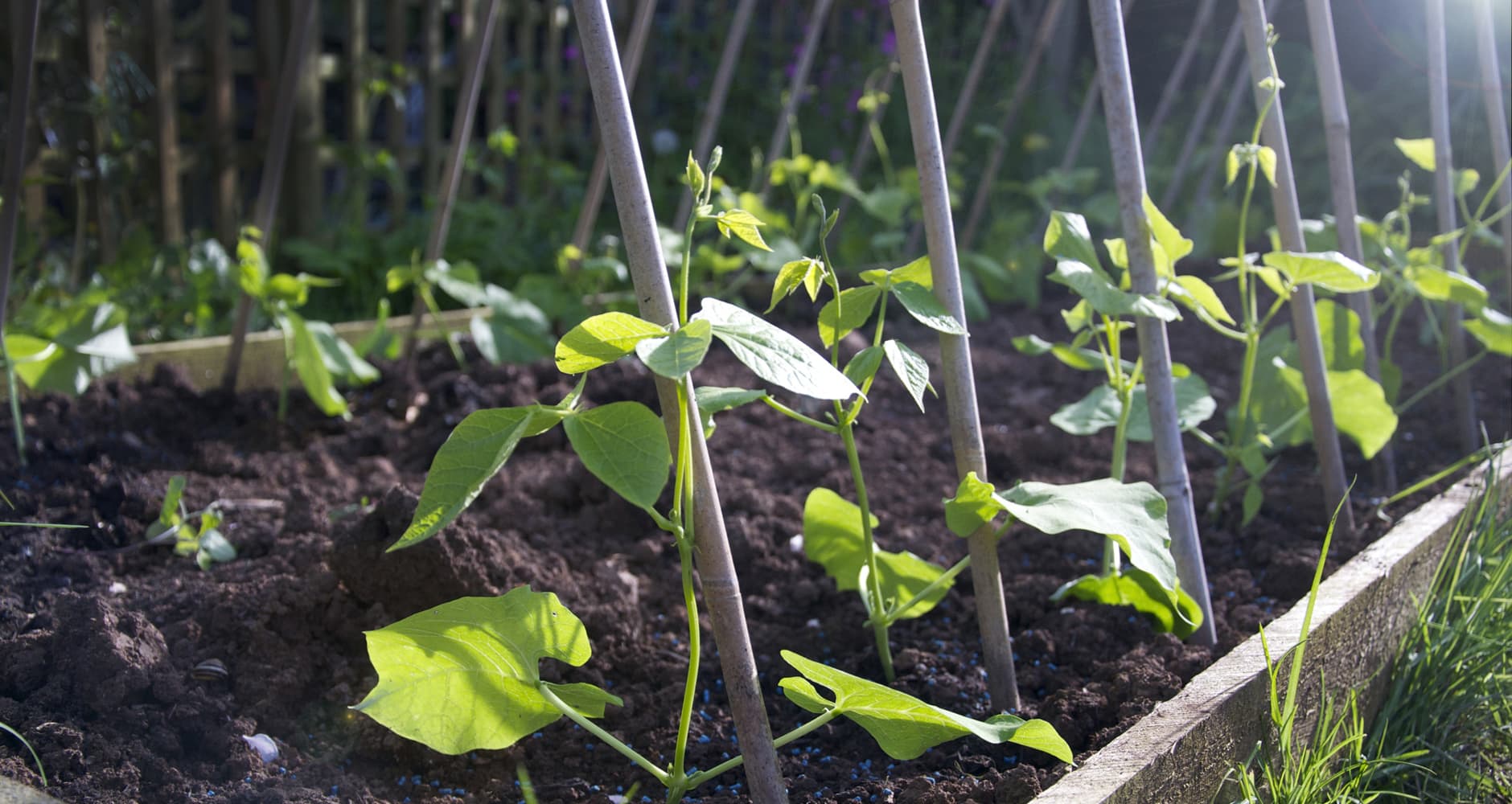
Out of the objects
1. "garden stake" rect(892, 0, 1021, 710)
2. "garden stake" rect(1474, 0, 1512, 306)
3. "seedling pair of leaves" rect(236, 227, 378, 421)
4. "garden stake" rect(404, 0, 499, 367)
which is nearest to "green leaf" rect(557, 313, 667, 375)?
"garden stake" rect(892, 0, 1021, 710)

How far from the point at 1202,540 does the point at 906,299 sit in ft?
3.11

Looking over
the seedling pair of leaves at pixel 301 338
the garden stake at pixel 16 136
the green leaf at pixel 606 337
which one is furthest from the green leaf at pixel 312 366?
the green leaf at pixel 606 337

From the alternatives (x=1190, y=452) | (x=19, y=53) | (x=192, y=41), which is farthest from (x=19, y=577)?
(x=192, y=41)

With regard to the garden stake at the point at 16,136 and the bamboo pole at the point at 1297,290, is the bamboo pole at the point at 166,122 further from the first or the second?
the bamboo pole at the point at 1297,290

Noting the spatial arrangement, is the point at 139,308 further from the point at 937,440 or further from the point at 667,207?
the point at 667,207

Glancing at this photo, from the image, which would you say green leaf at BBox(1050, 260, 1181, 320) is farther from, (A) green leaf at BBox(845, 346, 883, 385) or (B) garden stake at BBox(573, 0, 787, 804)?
(B) garden stake at BBox(573, 0, 787, 804)

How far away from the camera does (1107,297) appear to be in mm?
1295

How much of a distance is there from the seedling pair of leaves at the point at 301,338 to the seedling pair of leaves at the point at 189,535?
50 centimetres

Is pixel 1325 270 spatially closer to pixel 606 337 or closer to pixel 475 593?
pixel 606 337

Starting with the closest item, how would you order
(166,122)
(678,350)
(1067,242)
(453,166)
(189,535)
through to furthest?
(678,350)
(1067,242)
(189,535)
(453,166)
(166,122)

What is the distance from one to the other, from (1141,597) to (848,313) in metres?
0.54

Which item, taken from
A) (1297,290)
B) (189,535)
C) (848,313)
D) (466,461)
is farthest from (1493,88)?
(189,535)

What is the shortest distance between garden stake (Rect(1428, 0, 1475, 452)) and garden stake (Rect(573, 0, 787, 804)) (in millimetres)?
1658

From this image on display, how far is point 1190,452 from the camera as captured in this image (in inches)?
91.9
